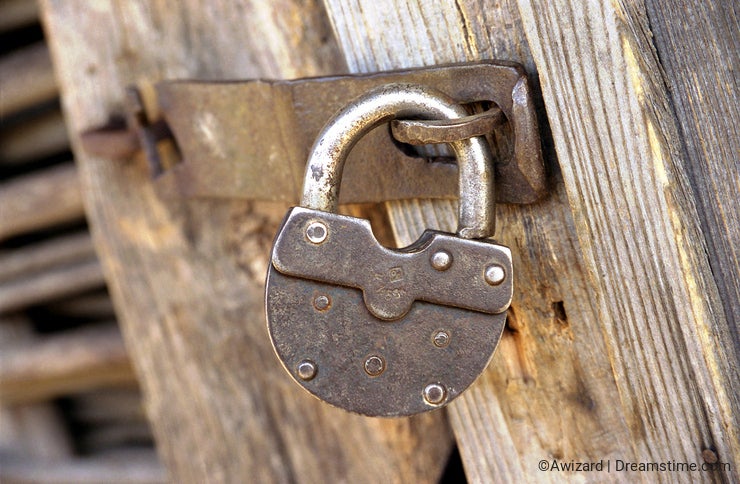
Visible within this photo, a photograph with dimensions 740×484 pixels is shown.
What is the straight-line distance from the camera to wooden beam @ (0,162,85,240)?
124 cm

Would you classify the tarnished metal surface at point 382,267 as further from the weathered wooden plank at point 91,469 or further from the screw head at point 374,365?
the weathered wooden plank at point 91,469

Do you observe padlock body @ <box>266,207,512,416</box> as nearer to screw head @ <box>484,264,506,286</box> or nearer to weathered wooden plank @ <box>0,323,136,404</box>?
screw head @ <box>484,264,506,286</box>

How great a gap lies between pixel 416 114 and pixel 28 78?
39.3 inches

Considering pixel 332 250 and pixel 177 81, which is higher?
pixel 177 81

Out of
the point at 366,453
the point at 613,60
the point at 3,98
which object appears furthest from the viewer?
the point at 3,98

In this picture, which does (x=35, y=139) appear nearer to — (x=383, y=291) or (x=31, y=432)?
(x=31, y=432)

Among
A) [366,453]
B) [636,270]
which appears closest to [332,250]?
[636,270]

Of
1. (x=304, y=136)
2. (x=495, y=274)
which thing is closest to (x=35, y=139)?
(x=304, y=136)

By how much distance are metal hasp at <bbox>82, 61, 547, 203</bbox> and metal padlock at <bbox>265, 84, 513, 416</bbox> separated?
35 mm

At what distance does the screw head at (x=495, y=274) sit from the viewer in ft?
1.76

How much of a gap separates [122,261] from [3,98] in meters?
0.60

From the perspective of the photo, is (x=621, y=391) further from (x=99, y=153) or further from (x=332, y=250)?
(x=99, y=153)

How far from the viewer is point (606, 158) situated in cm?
54

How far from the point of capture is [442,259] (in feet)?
1.76
